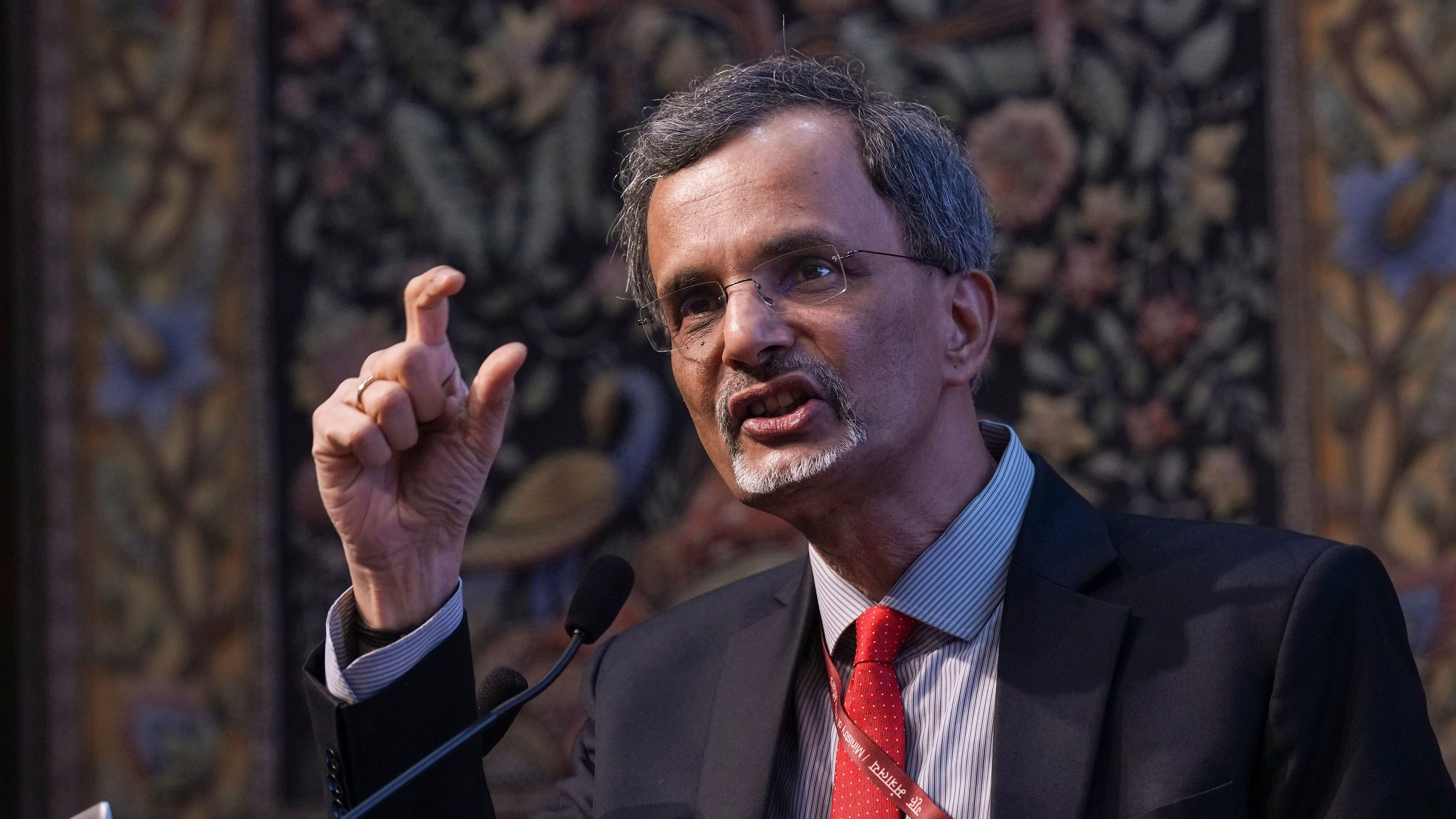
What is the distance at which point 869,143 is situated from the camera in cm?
166

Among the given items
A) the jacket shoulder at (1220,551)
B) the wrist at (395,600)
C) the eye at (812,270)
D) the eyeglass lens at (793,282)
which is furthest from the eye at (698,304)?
the jacket shoulder at (1220,551)

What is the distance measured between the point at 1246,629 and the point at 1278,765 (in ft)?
0.49

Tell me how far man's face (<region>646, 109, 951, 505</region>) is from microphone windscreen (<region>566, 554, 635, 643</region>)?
7.3 inches

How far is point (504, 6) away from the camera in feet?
8.98

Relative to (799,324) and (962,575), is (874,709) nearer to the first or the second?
(962,575)

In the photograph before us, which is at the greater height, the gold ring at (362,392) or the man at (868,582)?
A: the gold ring at (362,392)

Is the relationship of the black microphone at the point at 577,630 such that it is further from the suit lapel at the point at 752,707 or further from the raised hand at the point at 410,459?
the suit lapel at the point at 752,707

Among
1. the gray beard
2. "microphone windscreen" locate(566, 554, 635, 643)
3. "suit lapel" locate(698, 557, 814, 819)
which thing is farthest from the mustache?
"suit lapel" locate(698, 557, 814, 819)

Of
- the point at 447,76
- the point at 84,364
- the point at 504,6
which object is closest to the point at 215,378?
the point at 84,364

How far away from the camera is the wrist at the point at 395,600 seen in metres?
1.54

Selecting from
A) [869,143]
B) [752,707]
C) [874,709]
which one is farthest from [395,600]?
[869,143]

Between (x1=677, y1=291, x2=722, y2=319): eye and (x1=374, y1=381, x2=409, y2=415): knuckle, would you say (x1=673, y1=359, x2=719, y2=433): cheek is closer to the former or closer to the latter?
(x1=677, y1=291, x2=722, y2=319): eye

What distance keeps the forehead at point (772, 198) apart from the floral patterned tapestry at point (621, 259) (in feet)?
3.24

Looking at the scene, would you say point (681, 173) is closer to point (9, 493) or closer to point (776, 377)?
point (776, 377)
